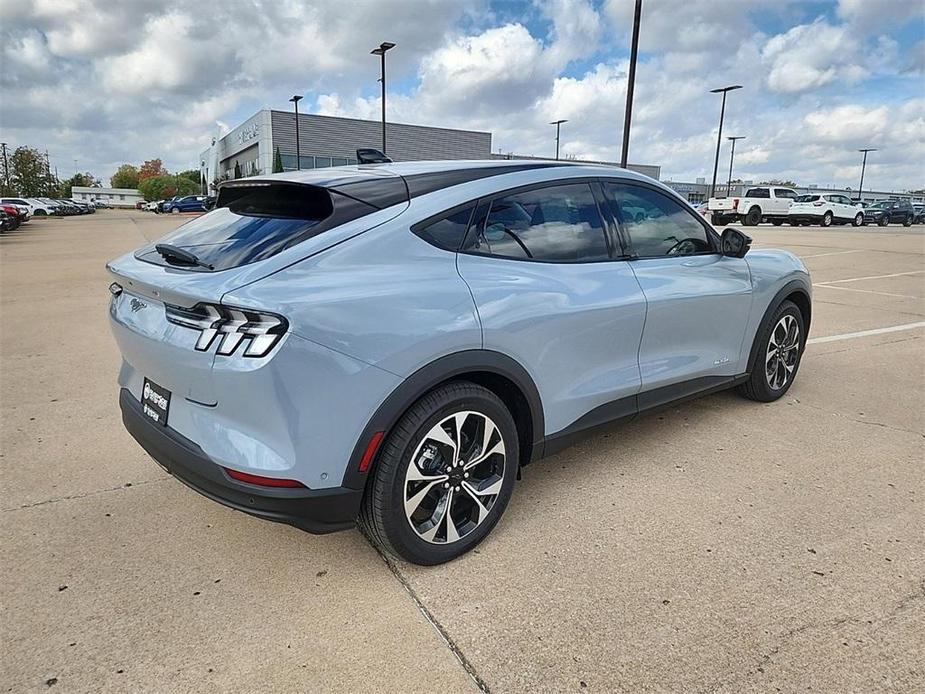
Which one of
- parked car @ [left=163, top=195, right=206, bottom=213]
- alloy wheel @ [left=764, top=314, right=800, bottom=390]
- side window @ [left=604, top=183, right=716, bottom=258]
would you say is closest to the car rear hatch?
side window @ [left=604, top=183, right=716, bottom=258]

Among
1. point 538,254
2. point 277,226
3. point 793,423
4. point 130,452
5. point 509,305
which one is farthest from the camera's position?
A: point 793,423

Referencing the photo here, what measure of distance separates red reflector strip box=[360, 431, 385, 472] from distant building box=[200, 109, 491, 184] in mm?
51804

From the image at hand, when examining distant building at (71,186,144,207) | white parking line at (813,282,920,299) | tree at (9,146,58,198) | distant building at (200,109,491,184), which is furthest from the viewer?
distant building at (71,186,144,207)

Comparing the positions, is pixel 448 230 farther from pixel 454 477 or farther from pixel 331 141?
pixel 331 141

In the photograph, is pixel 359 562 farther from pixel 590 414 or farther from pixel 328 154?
pixel 328 154

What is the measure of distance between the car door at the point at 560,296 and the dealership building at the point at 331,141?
161 feet

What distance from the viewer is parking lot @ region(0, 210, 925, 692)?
6.84ft

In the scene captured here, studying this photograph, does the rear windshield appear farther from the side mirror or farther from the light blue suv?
the side mirror

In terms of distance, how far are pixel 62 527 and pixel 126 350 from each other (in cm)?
93

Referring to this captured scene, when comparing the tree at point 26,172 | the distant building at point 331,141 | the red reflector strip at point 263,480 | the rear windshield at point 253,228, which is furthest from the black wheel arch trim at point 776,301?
the tree at point 26,172

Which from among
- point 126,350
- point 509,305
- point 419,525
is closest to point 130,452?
point 126,350

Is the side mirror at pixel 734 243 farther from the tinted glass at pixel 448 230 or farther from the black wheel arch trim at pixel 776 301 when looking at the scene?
the tinted glass at pixel 448 230

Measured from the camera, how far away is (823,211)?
32094 millimetres

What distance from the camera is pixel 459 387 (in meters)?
2.56
